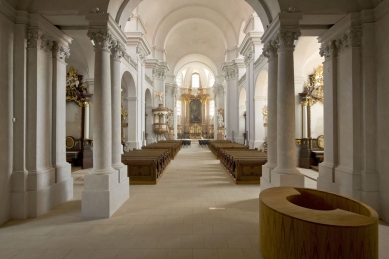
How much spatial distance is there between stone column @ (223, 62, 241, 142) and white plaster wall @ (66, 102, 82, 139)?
1192 cm

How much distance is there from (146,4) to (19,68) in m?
12.8

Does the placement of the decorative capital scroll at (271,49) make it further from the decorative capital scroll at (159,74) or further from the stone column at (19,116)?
the decorative capital scroll at (159,74)

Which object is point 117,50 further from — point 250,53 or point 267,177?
point 250,53

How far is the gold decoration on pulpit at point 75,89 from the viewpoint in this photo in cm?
1092

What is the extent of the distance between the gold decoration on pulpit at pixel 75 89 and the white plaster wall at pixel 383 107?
10635mm

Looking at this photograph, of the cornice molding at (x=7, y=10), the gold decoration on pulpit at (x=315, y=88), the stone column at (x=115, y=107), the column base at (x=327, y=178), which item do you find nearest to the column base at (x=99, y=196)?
the stone column at (x=115, y=107)

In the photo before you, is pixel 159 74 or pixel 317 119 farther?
pixel 159 74

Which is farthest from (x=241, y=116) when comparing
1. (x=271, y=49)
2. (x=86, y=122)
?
(x=271, y=49)

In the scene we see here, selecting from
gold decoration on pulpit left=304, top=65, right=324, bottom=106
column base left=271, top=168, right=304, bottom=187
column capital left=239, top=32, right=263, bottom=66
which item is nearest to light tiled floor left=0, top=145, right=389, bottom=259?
column base left=271, top=168, right=304, bottom=187

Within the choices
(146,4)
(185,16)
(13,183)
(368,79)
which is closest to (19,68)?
(13,183)

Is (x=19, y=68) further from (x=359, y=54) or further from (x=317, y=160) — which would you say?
(x=317, y=160)

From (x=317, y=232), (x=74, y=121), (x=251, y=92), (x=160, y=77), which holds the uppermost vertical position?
(x=160, y=77)

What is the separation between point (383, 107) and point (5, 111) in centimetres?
739

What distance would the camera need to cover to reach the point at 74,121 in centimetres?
1160
